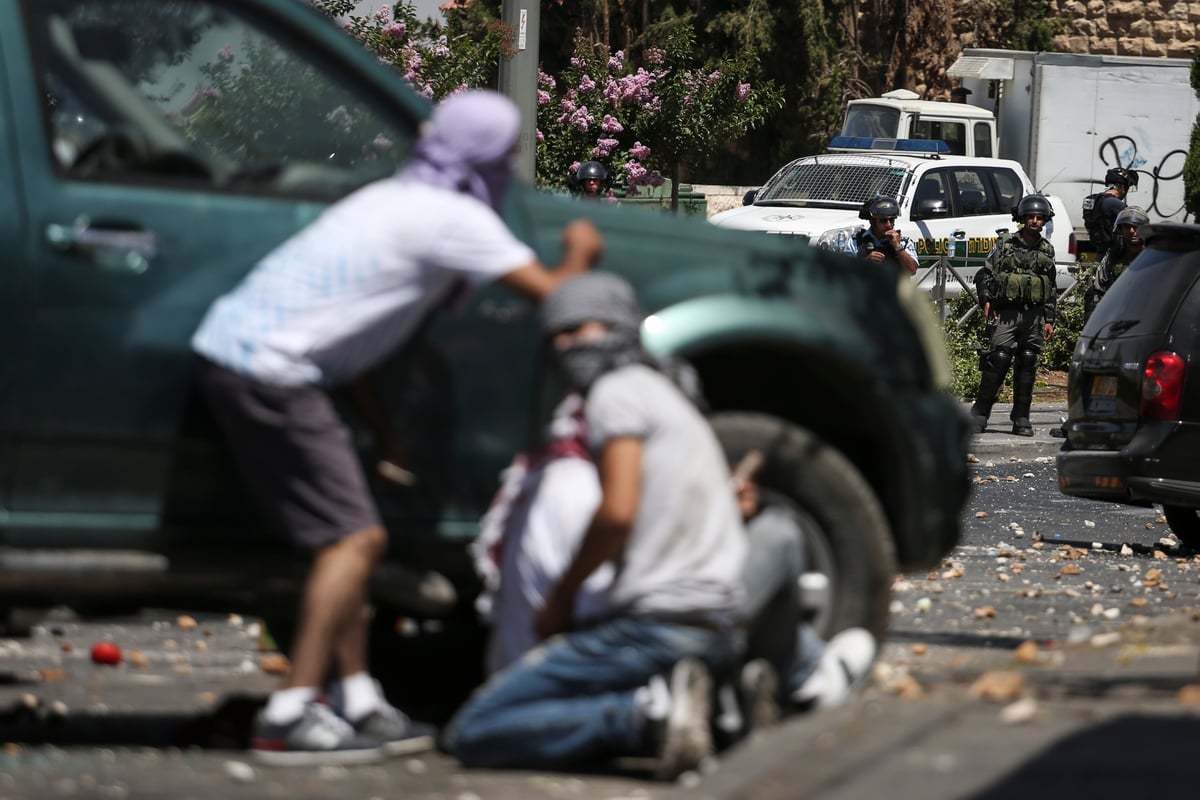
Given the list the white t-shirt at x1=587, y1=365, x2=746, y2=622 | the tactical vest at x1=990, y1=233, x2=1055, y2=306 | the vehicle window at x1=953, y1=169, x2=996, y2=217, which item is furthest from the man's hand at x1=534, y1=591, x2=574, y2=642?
the vehicle window at x1=953, y1=169, x2=996, y2=217

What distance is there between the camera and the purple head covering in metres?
4.95

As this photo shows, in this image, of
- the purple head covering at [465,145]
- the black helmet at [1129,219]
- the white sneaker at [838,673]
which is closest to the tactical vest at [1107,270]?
the black helmet at [1129,219]

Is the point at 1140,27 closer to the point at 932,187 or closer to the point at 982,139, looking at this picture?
the point at 982,139

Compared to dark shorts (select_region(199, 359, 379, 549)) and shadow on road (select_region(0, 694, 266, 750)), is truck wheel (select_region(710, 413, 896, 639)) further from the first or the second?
shadow on road (select_region(0, 694, 266, 750))

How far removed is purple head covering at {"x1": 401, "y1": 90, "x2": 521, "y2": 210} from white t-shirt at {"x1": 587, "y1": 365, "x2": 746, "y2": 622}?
0.66 m

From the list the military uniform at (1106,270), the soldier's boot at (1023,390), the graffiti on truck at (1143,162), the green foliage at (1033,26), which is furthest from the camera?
the green foliage at (1033,26)

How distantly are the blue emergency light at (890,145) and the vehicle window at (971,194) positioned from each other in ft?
6.71

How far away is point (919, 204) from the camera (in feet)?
71.6

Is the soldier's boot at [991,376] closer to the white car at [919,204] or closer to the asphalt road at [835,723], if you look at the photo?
the white car at [919,204]

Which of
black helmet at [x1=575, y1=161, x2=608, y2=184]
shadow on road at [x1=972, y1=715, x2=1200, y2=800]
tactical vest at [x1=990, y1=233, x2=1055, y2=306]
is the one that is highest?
black helmet at [x1=575, y1=161, x2=608, y2=184]

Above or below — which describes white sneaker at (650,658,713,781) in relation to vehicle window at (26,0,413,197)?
below

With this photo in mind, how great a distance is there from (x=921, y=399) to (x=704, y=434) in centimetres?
88

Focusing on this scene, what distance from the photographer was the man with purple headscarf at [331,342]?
4.86 m

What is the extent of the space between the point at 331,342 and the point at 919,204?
17.5 meters
